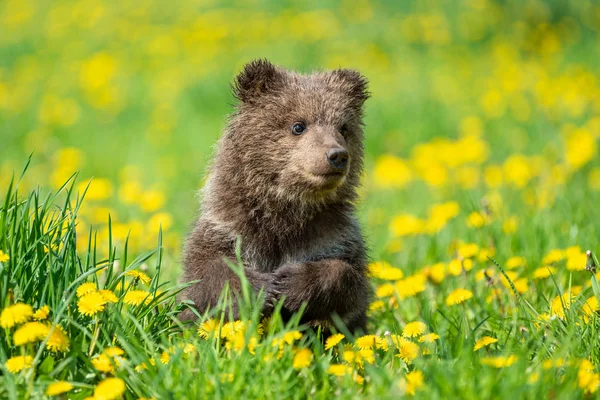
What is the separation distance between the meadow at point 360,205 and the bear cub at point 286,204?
19 centimetres

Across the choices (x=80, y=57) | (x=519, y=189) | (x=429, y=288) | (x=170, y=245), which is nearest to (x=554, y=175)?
(x=519, y=189)

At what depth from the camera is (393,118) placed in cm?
914

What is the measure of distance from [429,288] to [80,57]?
9.11 meters

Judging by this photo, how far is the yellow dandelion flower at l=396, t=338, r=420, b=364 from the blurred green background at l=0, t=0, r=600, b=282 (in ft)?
6.42

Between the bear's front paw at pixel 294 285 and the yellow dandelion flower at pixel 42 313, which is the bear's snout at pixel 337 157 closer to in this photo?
the bear's front paw at pixel 294 285

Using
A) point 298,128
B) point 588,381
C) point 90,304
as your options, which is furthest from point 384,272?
point 90,304

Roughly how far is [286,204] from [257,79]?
692 millimetres

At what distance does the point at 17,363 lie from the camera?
2.73m

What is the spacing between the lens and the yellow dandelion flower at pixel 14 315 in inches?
110

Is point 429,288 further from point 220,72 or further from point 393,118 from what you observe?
point 220,72

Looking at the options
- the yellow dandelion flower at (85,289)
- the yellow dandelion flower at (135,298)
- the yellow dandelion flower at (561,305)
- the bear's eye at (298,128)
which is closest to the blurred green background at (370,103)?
the bear's eye at (298,128)

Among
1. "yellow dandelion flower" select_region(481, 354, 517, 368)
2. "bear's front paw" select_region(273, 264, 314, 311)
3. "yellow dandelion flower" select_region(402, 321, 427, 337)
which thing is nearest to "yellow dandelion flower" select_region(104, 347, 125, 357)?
"bear's front paw" select_region(273, 264, 314, 311)

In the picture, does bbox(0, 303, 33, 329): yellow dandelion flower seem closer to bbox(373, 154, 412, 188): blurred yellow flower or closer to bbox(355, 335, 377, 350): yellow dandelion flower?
bbox(355, 335, 377, 350): yellow dandelion flower

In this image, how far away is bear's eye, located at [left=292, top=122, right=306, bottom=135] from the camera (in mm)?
4027
